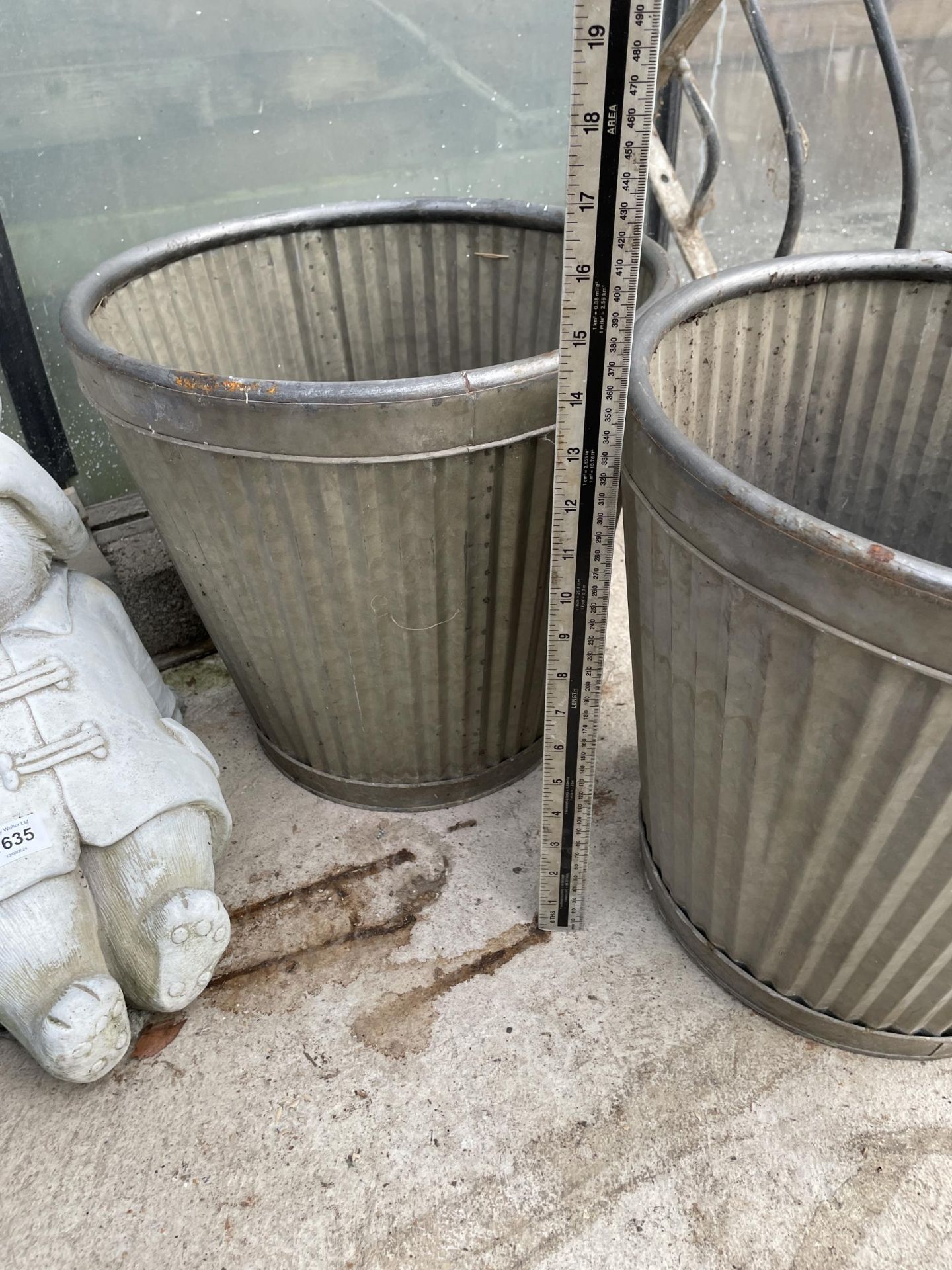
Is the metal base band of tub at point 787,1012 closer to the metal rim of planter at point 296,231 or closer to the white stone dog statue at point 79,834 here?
the white stone dog statue at point 79,834

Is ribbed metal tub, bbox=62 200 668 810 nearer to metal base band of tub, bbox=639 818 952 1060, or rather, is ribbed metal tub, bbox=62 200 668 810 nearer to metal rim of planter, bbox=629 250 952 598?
metal rim of planter, bbox=629 250 952 598

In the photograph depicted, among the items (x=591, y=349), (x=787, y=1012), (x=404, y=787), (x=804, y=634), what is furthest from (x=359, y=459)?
(x=787, y=1012)

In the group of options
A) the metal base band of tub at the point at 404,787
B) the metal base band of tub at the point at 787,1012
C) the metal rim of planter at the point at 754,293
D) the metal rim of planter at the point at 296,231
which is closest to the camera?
the metal rim of planter at the point at 754,293

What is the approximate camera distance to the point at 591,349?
1001 millimetres

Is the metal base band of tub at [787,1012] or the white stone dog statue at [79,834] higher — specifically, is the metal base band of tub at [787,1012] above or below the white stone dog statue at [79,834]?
below

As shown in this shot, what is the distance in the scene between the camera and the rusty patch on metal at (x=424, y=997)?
54.9 inches

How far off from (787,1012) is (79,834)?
1064 mm

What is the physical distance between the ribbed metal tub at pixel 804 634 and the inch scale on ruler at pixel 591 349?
6 centimetres

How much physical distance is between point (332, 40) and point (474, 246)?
69 cm

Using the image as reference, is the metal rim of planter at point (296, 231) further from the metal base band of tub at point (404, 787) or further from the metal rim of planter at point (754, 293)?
the metal base band of tub at point (404, 787)

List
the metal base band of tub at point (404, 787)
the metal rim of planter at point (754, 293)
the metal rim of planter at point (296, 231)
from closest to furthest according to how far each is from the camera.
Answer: the metal rim of planter at point (754, 293) < the metal rim of planter at point (296, 231) < the metal base band of tub at point (404, 787)

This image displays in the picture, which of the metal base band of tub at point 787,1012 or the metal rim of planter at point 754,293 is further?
the metal base band of tub at point 787,1012

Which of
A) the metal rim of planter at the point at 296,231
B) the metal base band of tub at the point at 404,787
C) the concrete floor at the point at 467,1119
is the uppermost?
the metal rim of planter at the point at 296,231

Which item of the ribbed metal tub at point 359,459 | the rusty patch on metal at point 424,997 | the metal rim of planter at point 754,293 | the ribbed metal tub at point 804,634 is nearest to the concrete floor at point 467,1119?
the rusty patch on metal at point 424,997
